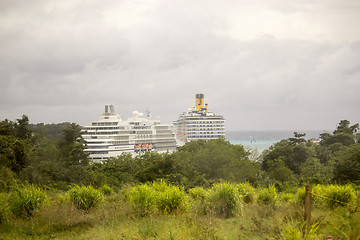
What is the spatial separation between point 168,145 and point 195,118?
1324 cm

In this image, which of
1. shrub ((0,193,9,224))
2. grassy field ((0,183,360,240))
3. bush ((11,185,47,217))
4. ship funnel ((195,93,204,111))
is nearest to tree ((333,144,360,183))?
grassy field ((0,183,360,240))

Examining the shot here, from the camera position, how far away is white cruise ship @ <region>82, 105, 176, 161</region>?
41594 mm

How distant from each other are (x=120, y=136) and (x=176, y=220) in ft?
121

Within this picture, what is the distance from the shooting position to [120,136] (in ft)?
141

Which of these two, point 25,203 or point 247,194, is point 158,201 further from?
point 247,194

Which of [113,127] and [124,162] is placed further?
[113,127]

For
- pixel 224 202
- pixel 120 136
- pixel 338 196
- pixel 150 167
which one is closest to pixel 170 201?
pixel 224 202

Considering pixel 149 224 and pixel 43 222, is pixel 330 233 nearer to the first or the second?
pixel 149 224

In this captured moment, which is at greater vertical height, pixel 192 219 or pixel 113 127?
pixel 113 127

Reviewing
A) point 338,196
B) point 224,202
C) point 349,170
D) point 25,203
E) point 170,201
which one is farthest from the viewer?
point 349,170

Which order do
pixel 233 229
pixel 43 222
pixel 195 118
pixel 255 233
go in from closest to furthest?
pixel 255 233
pixel 233 229
pixel 43 222
pixel 195 118

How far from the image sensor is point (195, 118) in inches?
2413

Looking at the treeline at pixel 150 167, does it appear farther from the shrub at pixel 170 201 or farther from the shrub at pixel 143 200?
the shrub at pixel 170 201

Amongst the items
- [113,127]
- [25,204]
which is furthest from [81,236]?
[113,127]
